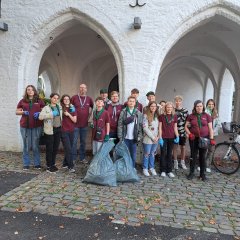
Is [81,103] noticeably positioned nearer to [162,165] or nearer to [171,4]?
[162,165]

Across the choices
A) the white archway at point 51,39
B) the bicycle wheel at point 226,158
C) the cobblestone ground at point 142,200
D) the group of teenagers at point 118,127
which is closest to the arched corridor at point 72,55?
the white archway at point 51,39

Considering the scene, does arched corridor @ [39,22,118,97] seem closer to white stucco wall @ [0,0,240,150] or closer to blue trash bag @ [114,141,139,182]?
white stucco wall @ [0,0,240,150]

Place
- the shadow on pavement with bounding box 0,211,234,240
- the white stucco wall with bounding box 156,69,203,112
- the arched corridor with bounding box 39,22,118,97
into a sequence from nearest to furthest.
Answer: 1. the shadow on pavement with bounding box 0,211,234,240
2. the arched corridor with bounding box 39,22,118,97
3. the white stucco wall with bounding box 156,69,203,112

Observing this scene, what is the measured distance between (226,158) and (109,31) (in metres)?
3.84

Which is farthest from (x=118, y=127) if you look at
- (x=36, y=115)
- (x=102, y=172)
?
(x=36, y=115)

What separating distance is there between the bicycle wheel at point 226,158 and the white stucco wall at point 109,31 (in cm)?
206

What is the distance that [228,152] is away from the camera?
6047 millimetres

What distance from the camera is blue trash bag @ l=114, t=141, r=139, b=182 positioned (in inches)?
199

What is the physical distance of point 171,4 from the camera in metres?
6.54

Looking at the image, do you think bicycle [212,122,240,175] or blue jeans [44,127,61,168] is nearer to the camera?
blue jeans [44,127,61,168]

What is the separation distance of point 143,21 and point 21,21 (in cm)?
302

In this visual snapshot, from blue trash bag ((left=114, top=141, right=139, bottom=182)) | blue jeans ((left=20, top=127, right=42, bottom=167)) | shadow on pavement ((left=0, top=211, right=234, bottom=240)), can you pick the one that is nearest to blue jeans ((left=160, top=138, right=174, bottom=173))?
blue trash bag ((left=114, top=141, right=139, bottom=182))

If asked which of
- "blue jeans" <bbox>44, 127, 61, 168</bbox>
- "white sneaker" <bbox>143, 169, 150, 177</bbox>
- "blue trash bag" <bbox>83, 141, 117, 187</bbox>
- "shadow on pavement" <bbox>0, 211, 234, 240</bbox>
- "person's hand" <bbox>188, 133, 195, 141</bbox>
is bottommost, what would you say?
"shadow on pavement" <bbox>0, 211, 234, 240</bbox>

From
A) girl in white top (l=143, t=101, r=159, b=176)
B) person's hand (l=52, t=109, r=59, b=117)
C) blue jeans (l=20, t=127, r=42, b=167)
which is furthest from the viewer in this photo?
blue jeans (l=20, t=127, r=42, b=167)
